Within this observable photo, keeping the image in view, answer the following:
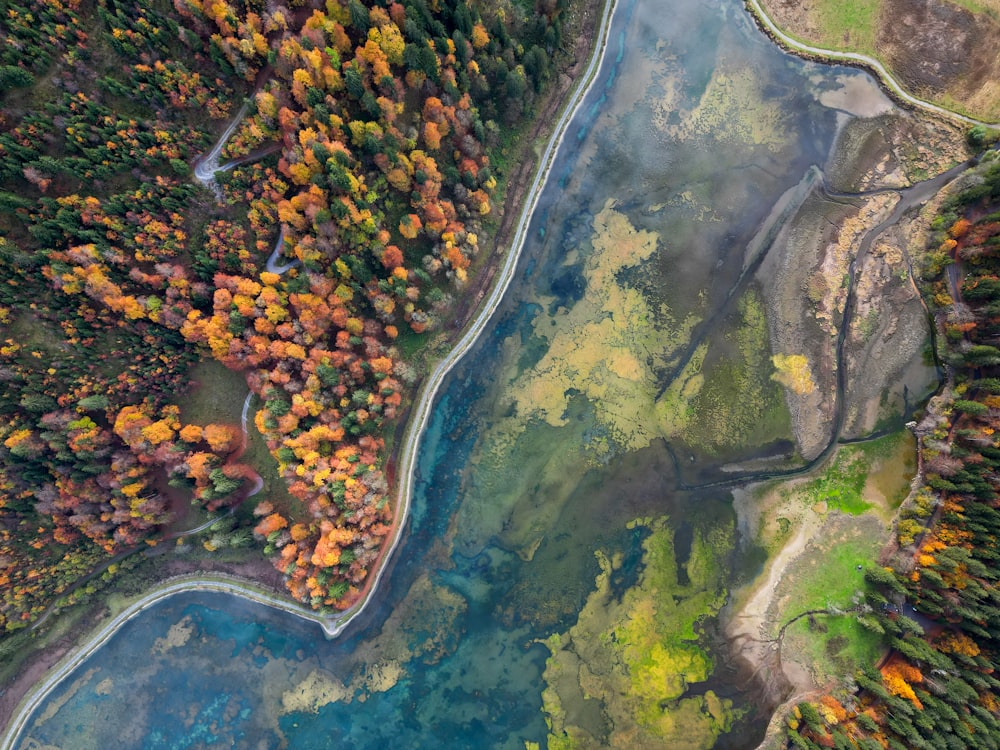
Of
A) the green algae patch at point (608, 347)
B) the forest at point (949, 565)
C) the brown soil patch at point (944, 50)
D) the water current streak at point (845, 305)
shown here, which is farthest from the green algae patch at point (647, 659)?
the brown soil patch at point (944, 50)

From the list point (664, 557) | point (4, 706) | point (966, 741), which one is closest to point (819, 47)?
point (664, 557)

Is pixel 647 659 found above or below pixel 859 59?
below

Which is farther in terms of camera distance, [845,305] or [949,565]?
[845,305]

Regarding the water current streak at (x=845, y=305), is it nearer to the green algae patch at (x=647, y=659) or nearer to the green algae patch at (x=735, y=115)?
the green algae patch at (x=647, y=659)

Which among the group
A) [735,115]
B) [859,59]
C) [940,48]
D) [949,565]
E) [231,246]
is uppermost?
[940,48]

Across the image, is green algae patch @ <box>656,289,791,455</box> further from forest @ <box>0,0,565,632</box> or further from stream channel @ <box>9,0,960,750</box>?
forest @ <box>0,0,565,632</box>

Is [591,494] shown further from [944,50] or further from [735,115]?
[944,50]

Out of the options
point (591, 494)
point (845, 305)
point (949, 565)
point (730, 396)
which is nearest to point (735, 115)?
point (845, 305)
